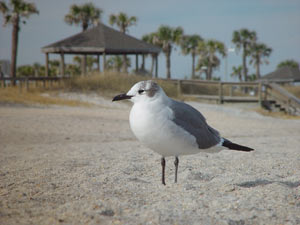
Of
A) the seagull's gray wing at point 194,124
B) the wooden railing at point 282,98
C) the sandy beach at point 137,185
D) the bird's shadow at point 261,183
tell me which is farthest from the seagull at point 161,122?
the wooden railing at point 282,98

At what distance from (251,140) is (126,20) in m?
31.3

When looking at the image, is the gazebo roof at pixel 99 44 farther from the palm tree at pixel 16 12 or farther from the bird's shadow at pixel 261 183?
the bird's shadow at pixel 261 183

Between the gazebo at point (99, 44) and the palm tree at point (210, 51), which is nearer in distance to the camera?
the gazebo at point (99, 44)

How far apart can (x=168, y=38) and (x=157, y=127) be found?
39.9 metres

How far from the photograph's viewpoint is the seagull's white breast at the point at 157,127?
292 centimetres

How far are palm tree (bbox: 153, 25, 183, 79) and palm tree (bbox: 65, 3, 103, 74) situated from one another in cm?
877

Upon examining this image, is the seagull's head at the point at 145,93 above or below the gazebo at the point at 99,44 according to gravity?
below

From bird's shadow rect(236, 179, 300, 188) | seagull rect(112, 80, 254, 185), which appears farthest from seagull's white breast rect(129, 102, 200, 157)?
bird's shadow rect(236, 179, 300, 188)

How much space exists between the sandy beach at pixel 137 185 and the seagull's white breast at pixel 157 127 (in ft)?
1.82

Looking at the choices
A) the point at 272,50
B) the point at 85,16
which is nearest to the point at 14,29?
the point at 85,16

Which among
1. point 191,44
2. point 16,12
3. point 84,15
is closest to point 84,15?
point 84,15

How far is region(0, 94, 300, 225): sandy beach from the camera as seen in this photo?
2.77 metres

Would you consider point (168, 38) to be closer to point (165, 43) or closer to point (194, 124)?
point (165, 43)

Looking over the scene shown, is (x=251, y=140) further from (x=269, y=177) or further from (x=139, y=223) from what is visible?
(x=139, y=223)
